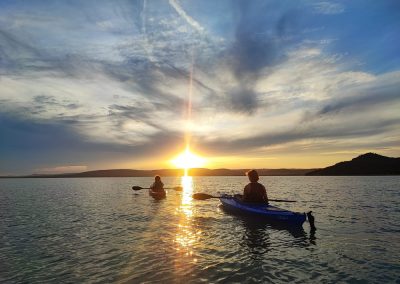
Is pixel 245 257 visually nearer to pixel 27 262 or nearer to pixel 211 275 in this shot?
pixel 211 275

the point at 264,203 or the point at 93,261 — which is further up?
the point at 264,203

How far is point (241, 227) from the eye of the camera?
930 inches

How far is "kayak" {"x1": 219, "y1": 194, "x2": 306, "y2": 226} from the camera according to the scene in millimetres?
22252

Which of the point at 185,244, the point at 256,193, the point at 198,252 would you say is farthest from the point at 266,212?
the point at 198,252

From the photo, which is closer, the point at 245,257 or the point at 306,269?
the point at 306,269

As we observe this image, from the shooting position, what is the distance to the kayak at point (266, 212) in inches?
876

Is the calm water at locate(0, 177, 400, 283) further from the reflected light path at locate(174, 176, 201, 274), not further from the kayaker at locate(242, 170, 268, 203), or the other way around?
the kayaker at locate(242, 170, 268, 203)

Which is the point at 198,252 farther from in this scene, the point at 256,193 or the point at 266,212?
the point at 256,193

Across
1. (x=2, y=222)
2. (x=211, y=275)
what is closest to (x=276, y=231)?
(x=211, y=275)

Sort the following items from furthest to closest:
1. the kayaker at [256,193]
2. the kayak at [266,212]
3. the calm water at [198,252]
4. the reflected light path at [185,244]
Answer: the kayaker at [256,193], the kayak at [266,212], the reflected light path at [185,244], the calm water at [198,252]

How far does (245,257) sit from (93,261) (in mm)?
7332

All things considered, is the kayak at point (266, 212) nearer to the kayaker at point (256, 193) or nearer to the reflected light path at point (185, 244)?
the kayaker at point (256, 193)

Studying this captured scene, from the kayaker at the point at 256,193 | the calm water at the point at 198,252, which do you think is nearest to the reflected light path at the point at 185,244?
the calm water at the point at 198,252

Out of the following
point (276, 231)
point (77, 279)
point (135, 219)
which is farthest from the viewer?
point (135, 219)
